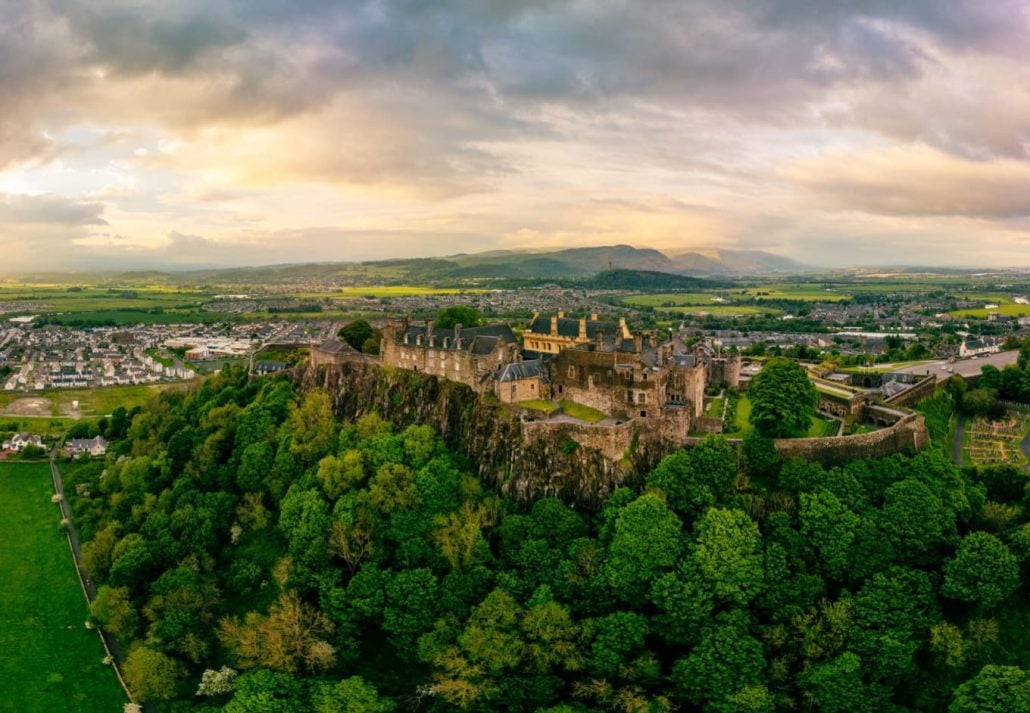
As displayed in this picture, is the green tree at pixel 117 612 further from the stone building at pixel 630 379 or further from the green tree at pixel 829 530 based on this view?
the green tree at pixel 829 530

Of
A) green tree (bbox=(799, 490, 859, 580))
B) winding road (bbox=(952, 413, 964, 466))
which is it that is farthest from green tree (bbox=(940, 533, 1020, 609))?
winding road (bbox=(952, 413, 964, 466))

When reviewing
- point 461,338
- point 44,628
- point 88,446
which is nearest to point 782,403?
point 461,338

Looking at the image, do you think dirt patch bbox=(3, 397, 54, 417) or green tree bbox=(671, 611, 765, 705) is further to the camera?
dirt patch bbox=(3, 397, 54, 417)

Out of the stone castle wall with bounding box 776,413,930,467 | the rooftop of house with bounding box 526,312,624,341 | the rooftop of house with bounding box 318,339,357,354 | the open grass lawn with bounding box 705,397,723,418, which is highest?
the rooftop of house with bounding box 526,312,624,341

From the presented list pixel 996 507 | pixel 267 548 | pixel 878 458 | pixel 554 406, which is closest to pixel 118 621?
pixel 267 548

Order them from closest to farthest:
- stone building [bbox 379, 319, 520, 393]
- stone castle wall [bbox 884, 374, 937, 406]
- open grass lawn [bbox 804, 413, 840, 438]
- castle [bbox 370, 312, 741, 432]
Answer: open grass lawn [bbox 804, 413, 840, 438]
castle [bbox 370, 312, 741, 432]
stone castle wall [bbox 884, 374, 937, 406]
stone building [bbox 379, 319, 520, 393]

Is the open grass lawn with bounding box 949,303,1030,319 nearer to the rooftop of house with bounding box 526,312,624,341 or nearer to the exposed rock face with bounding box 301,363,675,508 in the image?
the rooftop of house with bounding box 526,312,624,341
